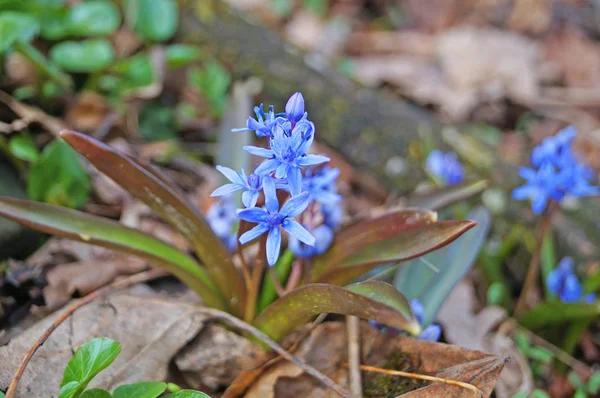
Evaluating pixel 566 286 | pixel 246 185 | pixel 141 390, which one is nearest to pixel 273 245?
pixel 246 185

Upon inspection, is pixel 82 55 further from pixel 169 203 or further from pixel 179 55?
pixel 169 203

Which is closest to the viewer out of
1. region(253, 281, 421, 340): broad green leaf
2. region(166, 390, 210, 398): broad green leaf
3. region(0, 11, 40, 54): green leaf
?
region(253, 281, 421, 340): broad green leaf

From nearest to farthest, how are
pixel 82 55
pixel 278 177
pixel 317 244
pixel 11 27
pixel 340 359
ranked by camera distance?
pixel 278 177
pixel 340 359
pixel 317 244
pixel 11 27
pixel 82 55

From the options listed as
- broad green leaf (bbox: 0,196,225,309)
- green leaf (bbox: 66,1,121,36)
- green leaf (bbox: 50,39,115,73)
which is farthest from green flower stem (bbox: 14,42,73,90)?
broad green leaf (bbox: 0,196,225,309)

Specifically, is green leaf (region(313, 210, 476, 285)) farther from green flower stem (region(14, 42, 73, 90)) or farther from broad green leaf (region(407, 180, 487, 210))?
green flower stem (region(14, 42, 73, 90))

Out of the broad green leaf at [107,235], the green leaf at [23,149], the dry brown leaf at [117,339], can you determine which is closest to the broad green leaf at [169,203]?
the broad green leaf at [107,235]

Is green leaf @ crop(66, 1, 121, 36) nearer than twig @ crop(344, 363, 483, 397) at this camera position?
No

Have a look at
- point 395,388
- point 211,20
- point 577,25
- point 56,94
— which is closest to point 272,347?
point 395,388

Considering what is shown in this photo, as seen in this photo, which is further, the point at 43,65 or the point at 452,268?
the point at 43,65
